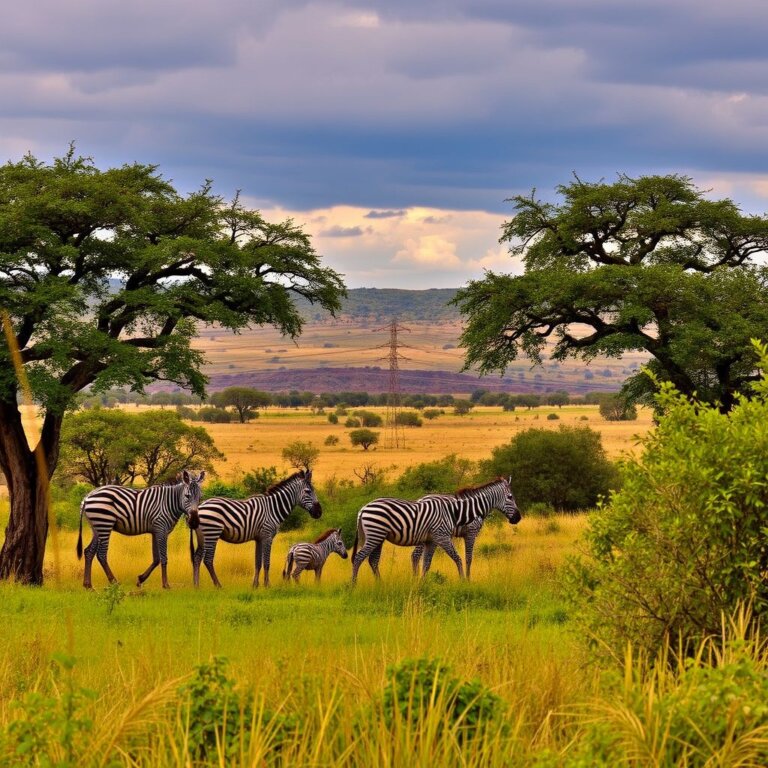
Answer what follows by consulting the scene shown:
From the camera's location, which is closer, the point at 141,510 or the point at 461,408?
the point at 141,510

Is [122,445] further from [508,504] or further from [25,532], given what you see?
[508,504]

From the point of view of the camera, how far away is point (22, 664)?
33.9ft

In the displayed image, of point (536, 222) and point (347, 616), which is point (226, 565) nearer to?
point (347, 616)

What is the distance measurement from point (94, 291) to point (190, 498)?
21.1ft

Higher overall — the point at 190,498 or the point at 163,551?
the point at 190,498

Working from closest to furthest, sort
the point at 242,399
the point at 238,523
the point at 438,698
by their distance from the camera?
1. the point at 438,698
2. the point at 238,523
3. the point at 242,399

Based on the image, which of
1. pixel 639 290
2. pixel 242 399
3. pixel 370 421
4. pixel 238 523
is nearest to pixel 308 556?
pixel 238 523

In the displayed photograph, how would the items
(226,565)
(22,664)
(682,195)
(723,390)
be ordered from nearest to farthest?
(22,664), (226,565), (723,390), (682,195)

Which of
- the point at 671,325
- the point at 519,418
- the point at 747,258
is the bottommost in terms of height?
the point at 519,418

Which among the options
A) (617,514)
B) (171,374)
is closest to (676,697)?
(617,514)

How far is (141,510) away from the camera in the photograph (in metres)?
20.7

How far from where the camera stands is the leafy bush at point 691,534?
7711 millimetres

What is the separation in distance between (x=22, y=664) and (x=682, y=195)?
83.9ft

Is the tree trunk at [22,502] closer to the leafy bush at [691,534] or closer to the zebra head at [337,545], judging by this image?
the zebra head at [337,545]
